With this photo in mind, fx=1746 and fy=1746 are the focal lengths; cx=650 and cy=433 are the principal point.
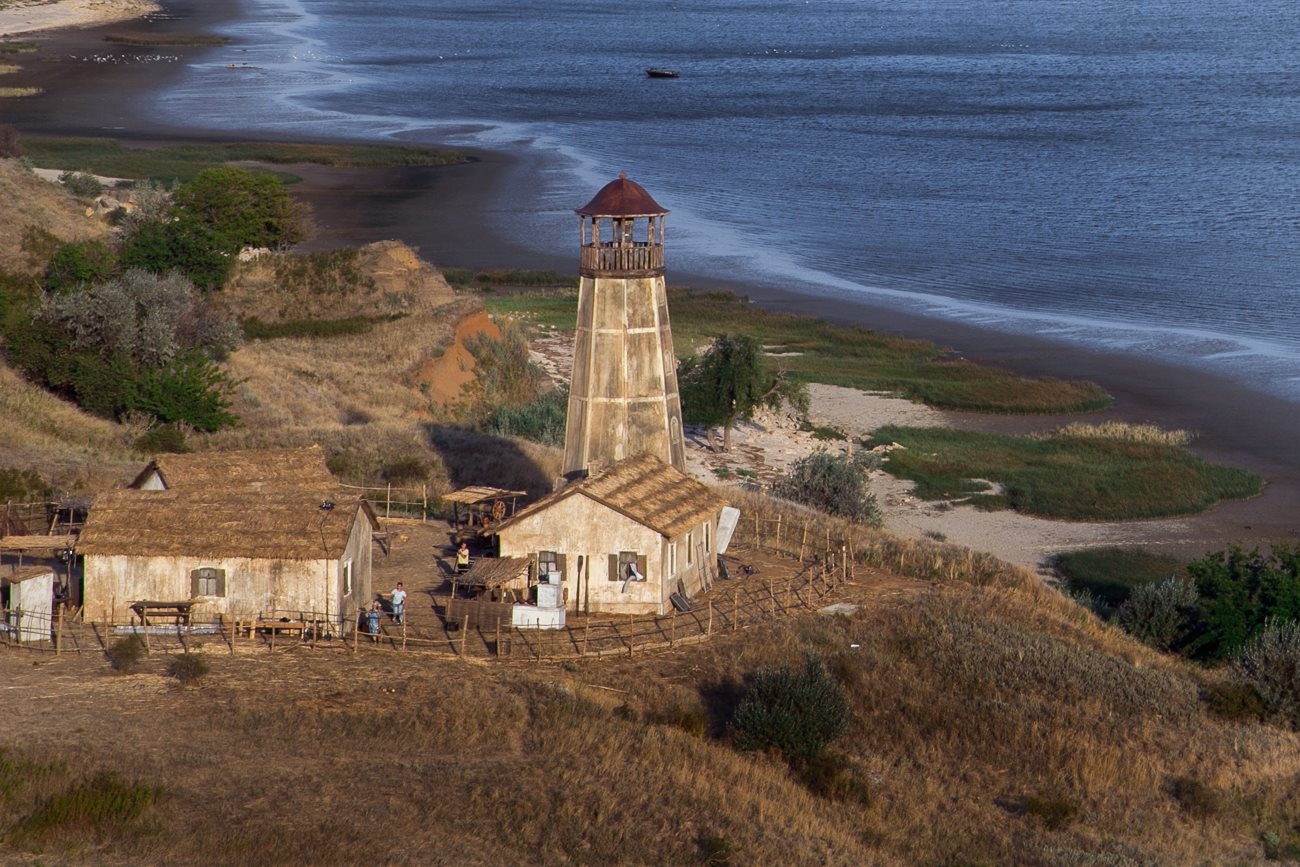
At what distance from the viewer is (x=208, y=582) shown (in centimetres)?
2780

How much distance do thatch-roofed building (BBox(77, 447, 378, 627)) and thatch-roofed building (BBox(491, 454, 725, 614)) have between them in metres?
3.01

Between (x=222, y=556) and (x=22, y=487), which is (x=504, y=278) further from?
(x=222, y=556)

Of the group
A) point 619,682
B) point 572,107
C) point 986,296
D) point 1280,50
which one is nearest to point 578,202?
point 986,296

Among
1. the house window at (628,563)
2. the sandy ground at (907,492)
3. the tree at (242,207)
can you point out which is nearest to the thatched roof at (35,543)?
the house window at (628,563)

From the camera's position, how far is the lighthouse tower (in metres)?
30.7

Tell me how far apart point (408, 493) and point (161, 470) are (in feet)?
26.5

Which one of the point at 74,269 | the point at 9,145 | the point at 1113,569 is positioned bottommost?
the point at 1113,569

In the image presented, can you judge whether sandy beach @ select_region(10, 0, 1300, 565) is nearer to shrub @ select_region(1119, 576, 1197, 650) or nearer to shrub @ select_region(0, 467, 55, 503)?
shrub @ select_region(1119, 576, 1197, 650)

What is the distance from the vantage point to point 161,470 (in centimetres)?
3123

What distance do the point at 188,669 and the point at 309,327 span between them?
36239 mm

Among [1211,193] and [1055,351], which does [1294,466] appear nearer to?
[1055,351]

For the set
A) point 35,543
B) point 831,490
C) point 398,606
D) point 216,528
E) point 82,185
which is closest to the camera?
point 216,528

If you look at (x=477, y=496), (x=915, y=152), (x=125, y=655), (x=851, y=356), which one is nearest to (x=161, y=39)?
(x=915, y=152)

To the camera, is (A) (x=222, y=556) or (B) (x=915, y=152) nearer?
(A) (x=222, y=556)
